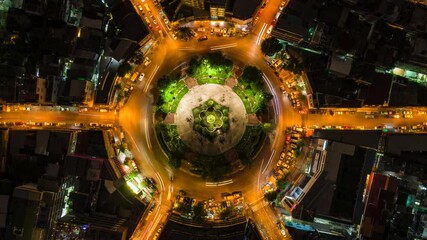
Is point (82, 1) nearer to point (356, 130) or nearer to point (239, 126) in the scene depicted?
point (239, 126)

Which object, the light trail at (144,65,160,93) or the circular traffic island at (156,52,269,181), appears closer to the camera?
the circular traffic island at (156,52,269,181)

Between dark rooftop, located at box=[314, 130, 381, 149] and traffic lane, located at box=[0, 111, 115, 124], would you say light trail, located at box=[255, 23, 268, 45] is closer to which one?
dark rooftop, located at box=[314, 130, 381, 149]

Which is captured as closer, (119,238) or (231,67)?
(119,238)

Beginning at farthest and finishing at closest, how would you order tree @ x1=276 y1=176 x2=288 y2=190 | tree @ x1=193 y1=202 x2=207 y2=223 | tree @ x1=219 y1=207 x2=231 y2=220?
tree @ x1=276 y1=176 x2=288 y2=190 < tree @ x1=219 y1=207 x2=231 y2=220 < tree @ x1=193 y1=202 x2=207 y2=223

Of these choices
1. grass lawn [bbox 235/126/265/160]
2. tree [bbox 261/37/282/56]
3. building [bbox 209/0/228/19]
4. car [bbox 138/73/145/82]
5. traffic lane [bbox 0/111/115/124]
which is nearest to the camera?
→ building [bbox 209/0/228/19]

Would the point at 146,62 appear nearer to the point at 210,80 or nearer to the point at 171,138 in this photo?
the point at 210,80

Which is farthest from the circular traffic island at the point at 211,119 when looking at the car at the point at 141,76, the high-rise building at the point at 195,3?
the high-rise building at the point at 195,3

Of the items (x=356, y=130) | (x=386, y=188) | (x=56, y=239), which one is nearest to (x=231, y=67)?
(x=356, y=130)

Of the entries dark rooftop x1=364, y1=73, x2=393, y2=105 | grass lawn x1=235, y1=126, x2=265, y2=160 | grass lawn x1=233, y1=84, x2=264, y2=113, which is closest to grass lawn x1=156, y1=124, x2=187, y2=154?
grass lawn x1=235, y1=126, x2=265, y2=160

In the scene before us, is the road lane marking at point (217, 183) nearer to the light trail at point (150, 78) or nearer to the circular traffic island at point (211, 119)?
the circular traffic island at point (211, 119)
